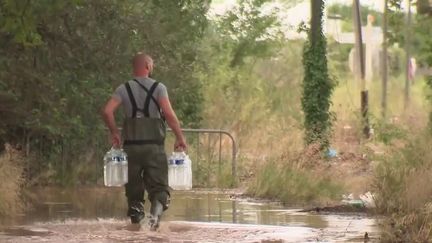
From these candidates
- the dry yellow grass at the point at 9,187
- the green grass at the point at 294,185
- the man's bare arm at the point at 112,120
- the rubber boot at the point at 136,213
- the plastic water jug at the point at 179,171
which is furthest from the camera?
the green grass at the point at 294,185

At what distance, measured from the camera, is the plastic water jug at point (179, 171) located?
43.3 ft

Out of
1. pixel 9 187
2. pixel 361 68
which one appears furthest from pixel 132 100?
pixel 361 68

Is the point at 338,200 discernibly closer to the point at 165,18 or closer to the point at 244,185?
the point at 244,185

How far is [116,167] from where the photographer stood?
13055 millimetres

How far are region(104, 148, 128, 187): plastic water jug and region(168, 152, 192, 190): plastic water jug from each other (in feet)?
1.91

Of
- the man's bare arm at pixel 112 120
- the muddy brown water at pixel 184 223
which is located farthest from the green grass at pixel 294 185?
the man's bare arm at pixel 112 120

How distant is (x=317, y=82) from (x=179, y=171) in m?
13.3

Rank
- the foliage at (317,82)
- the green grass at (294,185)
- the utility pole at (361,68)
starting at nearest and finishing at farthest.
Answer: the green grass at (294,185) → the foliage at (317,82) → the utility pole at (361,68)

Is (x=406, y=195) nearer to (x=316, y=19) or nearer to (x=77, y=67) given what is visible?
(x=77, y=67)

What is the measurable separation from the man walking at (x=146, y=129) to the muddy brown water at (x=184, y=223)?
0.51 meters

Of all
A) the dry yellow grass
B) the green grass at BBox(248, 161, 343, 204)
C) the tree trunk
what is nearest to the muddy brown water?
the dry yellow grass

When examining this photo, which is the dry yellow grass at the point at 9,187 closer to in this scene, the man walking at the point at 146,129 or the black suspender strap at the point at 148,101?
the man walking at the point at 146,129

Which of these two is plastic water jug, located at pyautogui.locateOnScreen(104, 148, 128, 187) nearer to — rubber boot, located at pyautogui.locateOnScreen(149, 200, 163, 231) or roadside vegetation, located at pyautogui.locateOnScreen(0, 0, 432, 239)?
rubber boot, located at pyautogui.locateOnScreen(149, 200, 163, 231)

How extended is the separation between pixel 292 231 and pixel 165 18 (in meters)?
8.98
